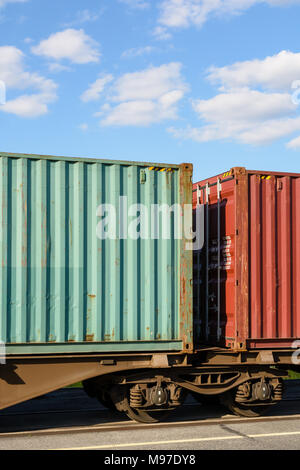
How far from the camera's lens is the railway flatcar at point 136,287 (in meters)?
8.34

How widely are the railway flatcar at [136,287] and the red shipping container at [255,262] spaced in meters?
0.02

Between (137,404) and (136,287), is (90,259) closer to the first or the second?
(136,287)

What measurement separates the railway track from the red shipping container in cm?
136

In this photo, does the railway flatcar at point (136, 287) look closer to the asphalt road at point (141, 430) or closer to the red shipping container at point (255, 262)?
the red shipping container at point (255, 262)

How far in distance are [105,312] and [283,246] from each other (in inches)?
133

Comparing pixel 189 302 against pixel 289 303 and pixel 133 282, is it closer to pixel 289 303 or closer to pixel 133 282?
pixel 133 282

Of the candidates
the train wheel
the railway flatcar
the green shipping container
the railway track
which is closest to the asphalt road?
the railway track

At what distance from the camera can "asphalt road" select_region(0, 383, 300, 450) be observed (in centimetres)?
790

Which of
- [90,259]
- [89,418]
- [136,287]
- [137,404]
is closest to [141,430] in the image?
[137,404]

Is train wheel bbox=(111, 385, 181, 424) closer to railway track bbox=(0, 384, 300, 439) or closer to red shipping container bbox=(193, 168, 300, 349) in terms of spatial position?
railway track bbox=(0, 384, 300, 439)

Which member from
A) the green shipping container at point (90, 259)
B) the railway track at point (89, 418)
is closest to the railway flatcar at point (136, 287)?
the green shipping container at point (90, 259)

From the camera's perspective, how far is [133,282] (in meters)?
8.80

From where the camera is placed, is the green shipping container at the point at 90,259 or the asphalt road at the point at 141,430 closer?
the asphalt road at the point at 141,430
